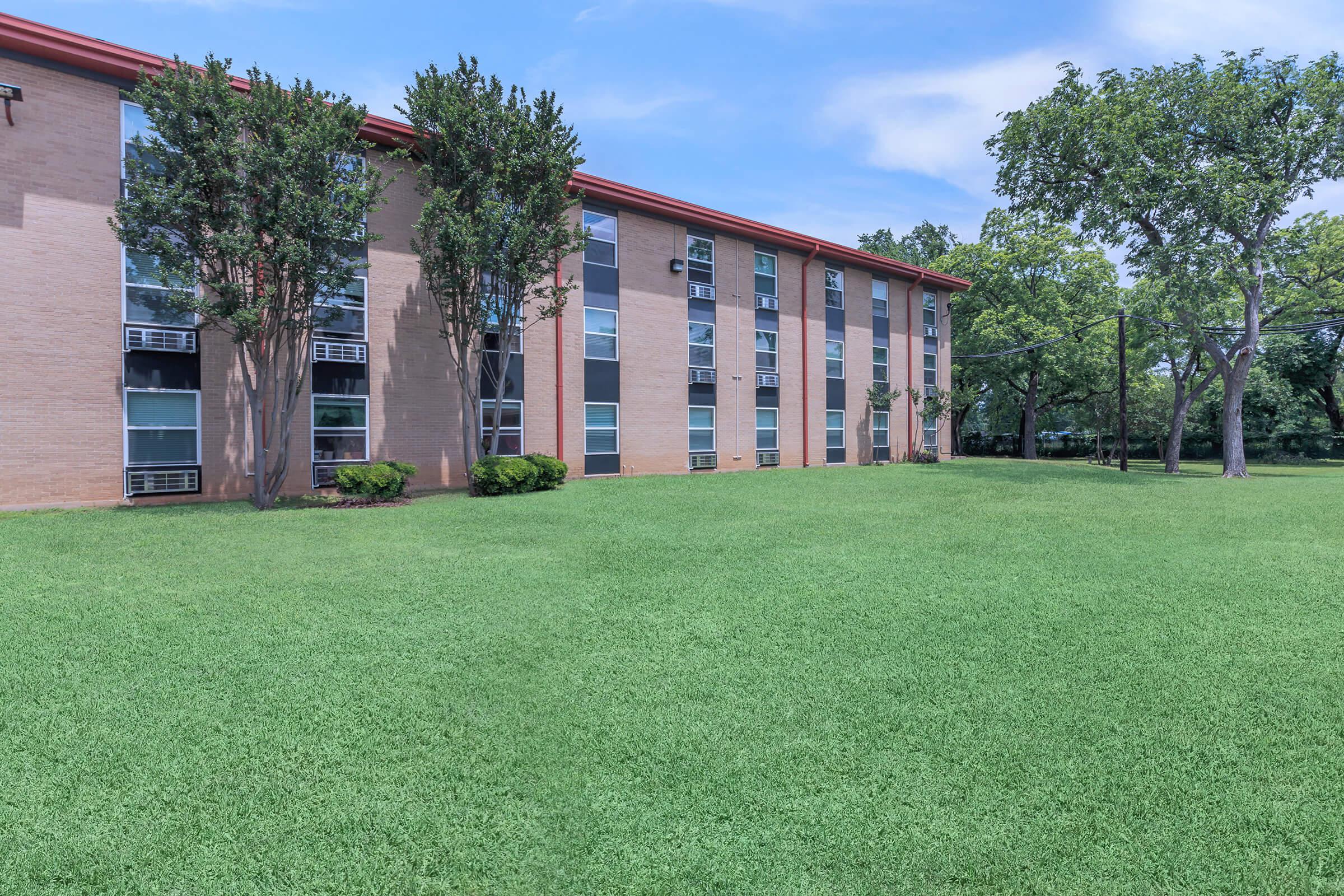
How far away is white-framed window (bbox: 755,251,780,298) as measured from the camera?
23.8 m

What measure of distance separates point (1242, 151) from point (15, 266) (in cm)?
3261

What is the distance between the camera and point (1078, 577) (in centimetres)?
670

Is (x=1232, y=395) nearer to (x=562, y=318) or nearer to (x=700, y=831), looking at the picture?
(x=562, y=318)

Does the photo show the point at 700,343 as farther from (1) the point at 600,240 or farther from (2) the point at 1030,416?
(2) the point at 1030,416

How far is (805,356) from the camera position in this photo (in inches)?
976

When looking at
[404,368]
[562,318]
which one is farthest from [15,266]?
[562,318]

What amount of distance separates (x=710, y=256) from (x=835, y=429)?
8.79 metres

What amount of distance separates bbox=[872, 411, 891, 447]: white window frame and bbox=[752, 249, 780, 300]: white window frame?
24.0 feet

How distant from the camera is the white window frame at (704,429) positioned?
857 inches

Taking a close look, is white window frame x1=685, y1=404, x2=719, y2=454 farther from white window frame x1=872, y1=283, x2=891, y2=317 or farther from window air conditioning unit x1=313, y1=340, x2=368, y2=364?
window air conditioning unit x1=313, y1=340, x2=368, y2=364

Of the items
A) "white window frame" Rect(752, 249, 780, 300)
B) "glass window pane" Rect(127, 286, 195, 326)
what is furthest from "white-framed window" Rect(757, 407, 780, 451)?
"glass window pane" Rect(127, 286, 195, 326)

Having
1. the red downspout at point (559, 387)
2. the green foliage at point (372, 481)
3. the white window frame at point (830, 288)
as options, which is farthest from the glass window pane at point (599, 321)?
the white window frame at point (830, 288)

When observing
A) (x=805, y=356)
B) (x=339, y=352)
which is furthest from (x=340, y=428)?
(x=805, y=356)

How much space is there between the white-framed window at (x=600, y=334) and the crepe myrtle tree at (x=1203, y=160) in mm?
16901
